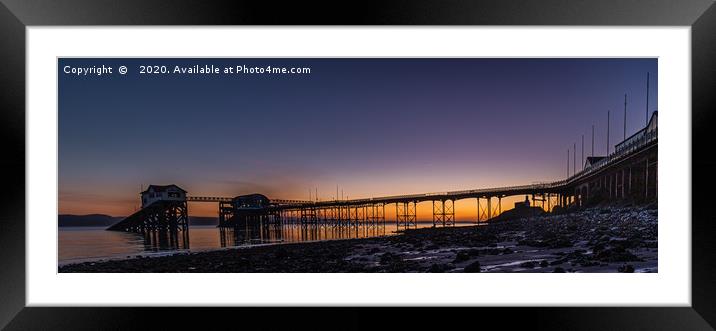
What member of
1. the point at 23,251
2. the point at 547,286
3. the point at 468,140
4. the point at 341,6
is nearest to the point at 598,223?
the point at 547,286

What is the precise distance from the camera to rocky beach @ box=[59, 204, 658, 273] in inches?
253

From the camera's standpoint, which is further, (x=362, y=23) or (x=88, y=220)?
(x=88, y=220)

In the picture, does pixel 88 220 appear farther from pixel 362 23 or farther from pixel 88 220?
pixel 362 23

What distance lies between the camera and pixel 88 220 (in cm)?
675

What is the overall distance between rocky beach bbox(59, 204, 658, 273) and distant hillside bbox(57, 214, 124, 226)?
1.65 ft

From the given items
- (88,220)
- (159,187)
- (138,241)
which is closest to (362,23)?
(159,187)

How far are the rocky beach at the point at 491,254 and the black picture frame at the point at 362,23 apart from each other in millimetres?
1373

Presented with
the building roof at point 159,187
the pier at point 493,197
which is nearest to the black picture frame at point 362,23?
the pier at point 493,197

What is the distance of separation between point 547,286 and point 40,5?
225 inches

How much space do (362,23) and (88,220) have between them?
14.4 ft

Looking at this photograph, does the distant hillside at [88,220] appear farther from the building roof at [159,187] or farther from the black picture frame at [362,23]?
the black picture frame at [362,23]

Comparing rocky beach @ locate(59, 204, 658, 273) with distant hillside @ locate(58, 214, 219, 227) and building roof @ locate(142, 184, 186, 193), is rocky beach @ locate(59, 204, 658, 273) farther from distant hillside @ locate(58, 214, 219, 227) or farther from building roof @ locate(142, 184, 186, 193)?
building roof @ locate(142, 184, 186, 193)

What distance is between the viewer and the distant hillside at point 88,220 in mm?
6234

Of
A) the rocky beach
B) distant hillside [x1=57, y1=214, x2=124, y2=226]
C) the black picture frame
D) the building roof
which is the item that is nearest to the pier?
the building roof
